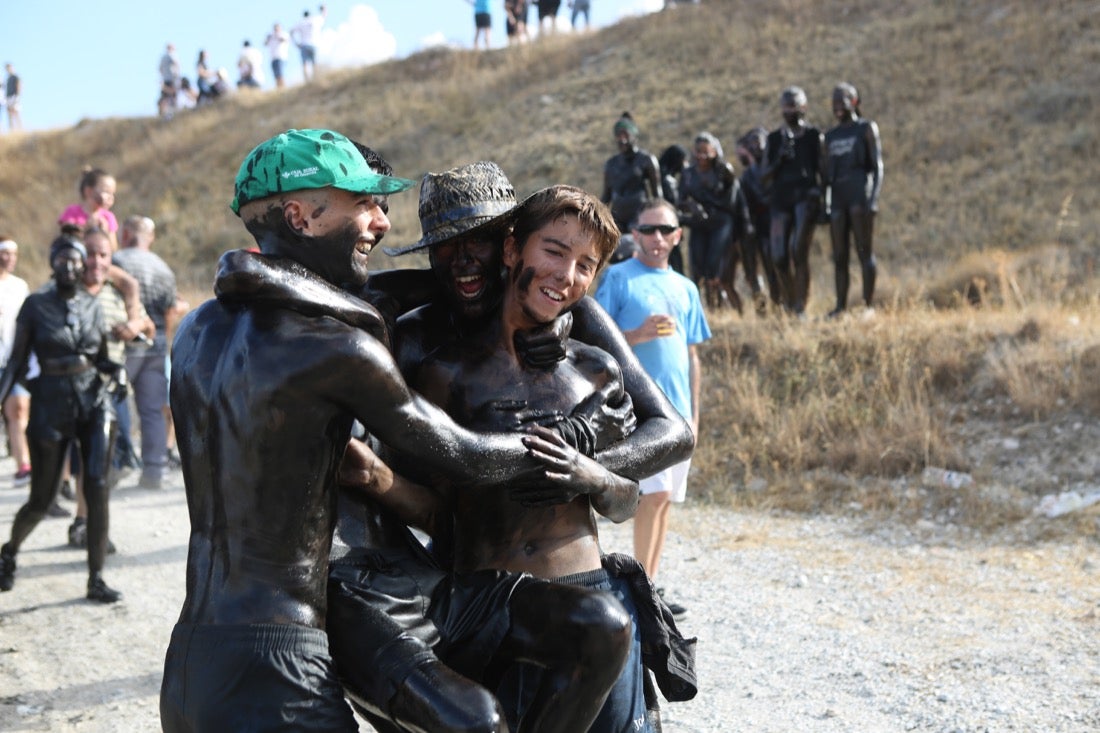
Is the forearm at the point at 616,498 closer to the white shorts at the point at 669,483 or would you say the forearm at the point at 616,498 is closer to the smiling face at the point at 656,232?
→ the white shorts at the point at 669,483

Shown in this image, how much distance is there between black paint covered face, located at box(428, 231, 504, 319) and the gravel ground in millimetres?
2627

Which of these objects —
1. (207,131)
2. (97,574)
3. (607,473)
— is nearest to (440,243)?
(607,473)

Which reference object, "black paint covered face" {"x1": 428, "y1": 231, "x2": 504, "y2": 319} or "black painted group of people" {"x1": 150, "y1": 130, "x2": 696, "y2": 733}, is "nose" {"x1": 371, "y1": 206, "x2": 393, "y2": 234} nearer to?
"black painted group of people" {"x1": 150, "y1": 130, "x2": 696, "y2": 733}

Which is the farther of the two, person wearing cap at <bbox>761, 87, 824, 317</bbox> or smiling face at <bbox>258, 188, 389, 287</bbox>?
person wearing cap at <bbox>761, 87, 824, 317</bbox>

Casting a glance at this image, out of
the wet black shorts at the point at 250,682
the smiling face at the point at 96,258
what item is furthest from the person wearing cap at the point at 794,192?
the wet black shorts at the point at 250,682

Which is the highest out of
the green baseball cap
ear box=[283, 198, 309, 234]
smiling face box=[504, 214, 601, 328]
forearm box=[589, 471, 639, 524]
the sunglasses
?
the green baseball cap

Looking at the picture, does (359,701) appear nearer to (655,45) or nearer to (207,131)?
(655,45)

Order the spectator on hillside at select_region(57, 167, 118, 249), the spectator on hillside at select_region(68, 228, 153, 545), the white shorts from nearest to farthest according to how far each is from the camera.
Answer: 1. the white shorts
2. the spectator on hillside at select_region(68, 228, 153, 545)
3. the spectator on hillside at select_region(57, 167, 118, 249)

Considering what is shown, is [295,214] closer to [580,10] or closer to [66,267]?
[66,267]

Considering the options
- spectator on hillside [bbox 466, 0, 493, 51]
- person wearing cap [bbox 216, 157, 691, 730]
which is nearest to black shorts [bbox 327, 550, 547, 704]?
person wearing cap [bbox 216, 157, 691, 730]

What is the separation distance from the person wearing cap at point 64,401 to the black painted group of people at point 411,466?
4.42 metres

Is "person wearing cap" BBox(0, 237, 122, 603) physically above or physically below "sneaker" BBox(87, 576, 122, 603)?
above

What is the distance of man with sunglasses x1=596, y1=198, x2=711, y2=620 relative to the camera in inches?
239

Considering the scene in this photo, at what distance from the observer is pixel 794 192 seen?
12.4 meters
